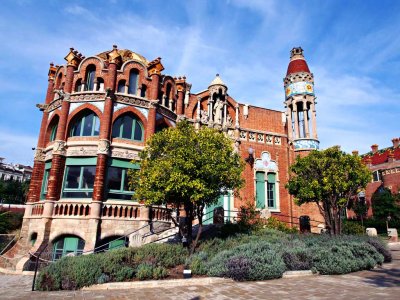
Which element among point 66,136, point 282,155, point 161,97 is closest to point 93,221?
point 66,136

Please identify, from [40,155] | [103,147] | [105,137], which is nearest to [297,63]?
[105,137]

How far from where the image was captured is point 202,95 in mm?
22172

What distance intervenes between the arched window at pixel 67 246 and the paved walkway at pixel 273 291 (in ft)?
19.9

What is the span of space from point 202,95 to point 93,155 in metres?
9.86

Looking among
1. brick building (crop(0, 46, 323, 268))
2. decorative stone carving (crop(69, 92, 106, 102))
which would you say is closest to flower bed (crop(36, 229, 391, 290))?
brick building (crop(0, 46, 323, 268))

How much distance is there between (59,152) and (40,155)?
3082 mm

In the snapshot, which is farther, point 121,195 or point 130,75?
point 130,75

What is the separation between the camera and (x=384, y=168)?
128 ft

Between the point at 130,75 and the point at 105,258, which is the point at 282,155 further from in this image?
the point at 105,258

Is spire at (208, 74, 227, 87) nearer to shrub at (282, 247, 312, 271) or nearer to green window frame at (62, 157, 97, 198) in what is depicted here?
green window frame at (62, 157, 97, 198)

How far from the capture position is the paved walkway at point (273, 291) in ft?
22.7

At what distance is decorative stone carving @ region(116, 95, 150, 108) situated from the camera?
1788cm

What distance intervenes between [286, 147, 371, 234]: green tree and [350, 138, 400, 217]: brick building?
24.3 meters

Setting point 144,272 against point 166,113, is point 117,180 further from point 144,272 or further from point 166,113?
point 144,272
